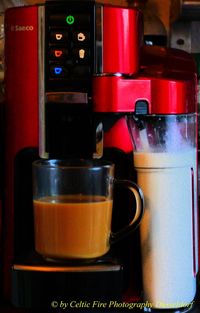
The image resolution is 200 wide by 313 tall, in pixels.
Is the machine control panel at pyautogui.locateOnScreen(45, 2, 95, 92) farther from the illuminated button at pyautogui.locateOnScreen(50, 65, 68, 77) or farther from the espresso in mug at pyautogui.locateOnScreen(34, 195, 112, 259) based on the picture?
the espresso in mug at pyautogui.locateOnScreen(34, 195, 112, 259)

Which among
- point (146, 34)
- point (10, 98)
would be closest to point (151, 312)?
point (10, 98)

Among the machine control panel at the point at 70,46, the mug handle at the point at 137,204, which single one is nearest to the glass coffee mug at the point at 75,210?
the mug handle at the point at 137,204

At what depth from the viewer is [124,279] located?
2.58 feet

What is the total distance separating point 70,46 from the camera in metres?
0.74

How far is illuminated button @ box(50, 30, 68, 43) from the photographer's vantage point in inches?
29.3

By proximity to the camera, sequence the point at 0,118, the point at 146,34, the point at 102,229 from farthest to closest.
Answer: the point at 146,34 < the point at 0,118 < the point at 102,229

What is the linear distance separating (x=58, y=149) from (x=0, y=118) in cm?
14

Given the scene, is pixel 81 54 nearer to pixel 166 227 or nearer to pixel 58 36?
pixel 58 36

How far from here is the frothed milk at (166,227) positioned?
756 mm

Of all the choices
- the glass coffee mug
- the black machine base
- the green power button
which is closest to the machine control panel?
the green power button

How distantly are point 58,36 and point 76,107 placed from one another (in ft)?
0.31

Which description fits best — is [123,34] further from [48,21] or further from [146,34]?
[146,34]

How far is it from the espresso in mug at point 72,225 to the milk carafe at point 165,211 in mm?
69

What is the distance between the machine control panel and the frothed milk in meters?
0.13
